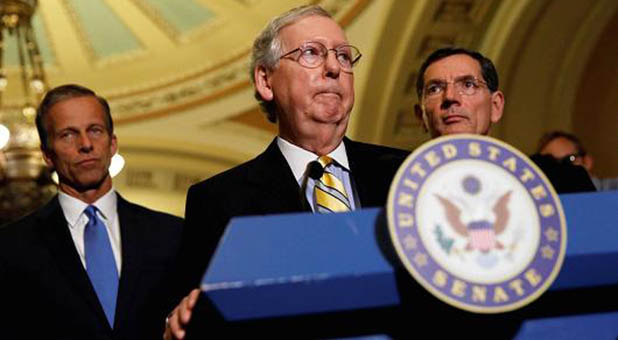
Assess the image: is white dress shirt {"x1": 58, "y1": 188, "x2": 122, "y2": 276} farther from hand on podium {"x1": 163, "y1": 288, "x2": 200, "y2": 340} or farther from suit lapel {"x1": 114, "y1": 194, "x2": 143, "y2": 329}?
hand on podium {"x1": 163, "y1": 288, "x2": 200, "y2": 340}

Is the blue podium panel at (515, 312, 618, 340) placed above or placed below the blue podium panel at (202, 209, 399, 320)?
below

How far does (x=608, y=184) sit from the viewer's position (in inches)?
142

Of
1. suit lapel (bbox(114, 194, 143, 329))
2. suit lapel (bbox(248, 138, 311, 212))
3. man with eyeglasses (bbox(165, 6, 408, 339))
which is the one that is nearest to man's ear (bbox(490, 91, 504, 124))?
man with eyeglasses (bbox(165, 6, 408, 339))

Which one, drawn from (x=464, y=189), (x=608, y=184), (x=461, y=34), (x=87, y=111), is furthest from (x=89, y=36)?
(x=464, y=189)

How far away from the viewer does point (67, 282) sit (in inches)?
74.8

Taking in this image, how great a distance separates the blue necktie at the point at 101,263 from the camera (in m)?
1.94

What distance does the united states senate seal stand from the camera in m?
0.90

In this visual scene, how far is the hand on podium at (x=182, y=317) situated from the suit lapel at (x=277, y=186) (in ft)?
0.83

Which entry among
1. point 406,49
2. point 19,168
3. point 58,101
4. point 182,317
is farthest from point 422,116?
point 406,49

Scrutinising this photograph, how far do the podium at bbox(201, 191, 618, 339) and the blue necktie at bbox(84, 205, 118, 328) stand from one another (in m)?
1.01

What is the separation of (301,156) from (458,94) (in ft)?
1.46

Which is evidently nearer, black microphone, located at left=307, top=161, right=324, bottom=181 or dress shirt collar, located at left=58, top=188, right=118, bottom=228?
black microphone, located at left=307, top=161, right=324, bottom=181

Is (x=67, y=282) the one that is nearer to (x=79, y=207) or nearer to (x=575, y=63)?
(x=79, y=207)

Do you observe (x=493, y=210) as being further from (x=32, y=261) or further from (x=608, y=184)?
(x=608, y=184)
